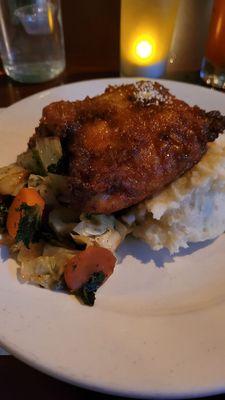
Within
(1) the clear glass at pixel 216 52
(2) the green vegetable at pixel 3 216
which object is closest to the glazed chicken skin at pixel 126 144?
(2) the green vegetable at pixel 3 216

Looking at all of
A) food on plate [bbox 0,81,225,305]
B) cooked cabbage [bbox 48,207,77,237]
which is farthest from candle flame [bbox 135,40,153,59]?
cooked cabbage [bbox 48,207,77,237]

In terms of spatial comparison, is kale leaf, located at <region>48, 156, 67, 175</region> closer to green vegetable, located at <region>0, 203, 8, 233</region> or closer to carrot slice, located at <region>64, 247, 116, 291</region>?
green vegetable, located at <region>0, 203, 8, 233</region>

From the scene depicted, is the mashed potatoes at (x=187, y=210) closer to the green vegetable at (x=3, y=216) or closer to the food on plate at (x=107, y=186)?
the food on plate at (x=107, y=186)

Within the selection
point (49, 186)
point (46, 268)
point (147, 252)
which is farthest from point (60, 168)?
point (147, 252)

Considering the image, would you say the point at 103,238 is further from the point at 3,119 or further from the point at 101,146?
the point at 3,119

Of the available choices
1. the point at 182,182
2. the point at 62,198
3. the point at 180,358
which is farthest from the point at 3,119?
the point at 180,358

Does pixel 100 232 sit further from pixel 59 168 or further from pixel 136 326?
pixel 136 326
